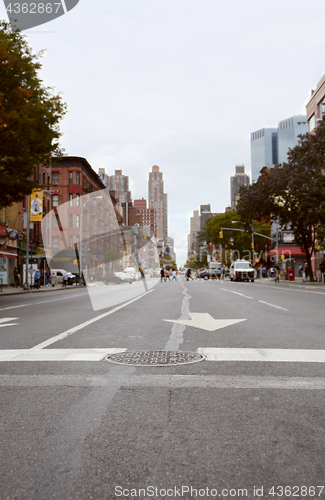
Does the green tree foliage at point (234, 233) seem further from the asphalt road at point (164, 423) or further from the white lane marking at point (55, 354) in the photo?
the asphalt road at point (164, 423)

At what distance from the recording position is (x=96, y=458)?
2.90m

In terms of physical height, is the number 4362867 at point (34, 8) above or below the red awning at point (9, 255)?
above

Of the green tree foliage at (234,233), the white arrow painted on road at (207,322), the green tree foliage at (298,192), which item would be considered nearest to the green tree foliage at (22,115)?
the white arrow painted on road at (207,322)

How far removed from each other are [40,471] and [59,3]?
722 inches

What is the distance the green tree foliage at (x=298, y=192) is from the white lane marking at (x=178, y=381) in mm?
26219

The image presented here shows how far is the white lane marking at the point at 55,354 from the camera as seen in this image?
20.4ft

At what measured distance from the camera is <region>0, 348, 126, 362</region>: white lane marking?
6.21 m

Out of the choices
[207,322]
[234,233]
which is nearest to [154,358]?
[207,322]

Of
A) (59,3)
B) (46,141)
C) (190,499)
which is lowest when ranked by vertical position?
(190,499)

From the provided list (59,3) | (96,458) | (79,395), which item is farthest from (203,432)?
(59,3)

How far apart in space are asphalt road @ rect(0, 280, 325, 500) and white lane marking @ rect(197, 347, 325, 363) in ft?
0.04

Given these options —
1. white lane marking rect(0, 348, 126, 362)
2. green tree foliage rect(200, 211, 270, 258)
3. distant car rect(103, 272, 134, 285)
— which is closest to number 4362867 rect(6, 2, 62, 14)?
white lane marking rect(0, 348, 126, 362)

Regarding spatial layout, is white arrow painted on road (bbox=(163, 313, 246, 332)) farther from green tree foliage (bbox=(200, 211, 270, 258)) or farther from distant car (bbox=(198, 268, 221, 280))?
distant car (bbox=(198, 268, 221, 280))

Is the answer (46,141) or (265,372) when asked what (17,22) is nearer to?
(46,141)
